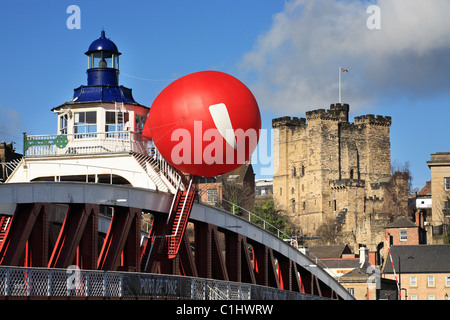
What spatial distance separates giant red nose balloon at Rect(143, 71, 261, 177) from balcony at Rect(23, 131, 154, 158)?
6.46 metres

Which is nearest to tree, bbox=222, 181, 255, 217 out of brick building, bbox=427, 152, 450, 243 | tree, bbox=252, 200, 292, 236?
tree, bbox=252, 200, 292, 236

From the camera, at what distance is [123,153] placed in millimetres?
39094

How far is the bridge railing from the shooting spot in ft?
80.6

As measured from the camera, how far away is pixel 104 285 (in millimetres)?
27078

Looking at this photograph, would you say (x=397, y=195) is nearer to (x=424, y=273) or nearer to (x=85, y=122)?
(x=424, y=273)

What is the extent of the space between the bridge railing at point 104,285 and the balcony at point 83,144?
8.07m

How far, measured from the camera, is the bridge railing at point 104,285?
24562 millimetres

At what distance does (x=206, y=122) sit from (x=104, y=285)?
22.6 feet

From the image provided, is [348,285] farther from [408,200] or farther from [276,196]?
[276,196]

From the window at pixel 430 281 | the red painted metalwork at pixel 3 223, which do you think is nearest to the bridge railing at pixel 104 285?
the red painted metalwork at pixel 3 223

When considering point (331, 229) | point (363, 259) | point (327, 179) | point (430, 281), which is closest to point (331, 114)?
point (327, 179)

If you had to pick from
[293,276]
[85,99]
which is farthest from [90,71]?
[293,276]

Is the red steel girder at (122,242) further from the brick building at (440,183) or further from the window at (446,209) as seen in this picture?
the brick building at (440,183)

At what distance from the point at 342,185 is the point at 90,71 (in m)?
154
